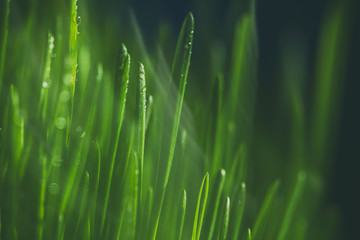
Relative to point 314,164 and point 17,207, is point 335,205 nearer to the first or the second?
point 314,164

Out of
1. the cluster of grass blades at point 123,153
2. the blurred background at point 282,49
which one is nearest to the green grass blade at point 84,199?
the cluster of grass blades at point 123,153

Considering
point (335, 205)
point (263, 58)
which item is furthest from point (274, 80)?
point (335, 205)

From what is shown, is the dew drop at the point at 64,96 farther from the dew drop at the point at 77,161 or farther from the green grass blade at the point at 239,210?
the green grass blade at the point at 239,210

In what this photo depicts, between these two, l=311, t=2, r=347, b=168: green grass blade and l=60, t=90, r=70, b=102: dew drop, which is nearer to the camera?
l=60, t=90, r=70, b=102: dew drop

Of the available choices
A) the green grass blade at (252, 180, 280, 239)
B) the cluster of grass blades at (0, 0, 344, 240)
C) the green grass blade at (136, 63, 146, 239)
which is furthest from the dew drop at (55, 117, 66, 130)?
the green grass blade at (252, 180, 280, 239)

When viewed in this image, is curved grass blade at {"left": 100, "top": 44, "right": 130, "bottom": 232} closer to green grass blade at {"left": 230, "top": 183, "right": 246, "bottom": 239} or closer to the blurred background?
green grass blade at {"left": 230, "top": 183, "right": 246, "bottom": 239}

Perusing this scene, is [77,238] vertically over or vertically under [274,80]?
under

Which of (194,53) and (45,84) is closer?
(45,84)

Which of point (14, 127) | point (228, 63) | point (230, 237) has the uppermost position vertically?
point (228, 63)
